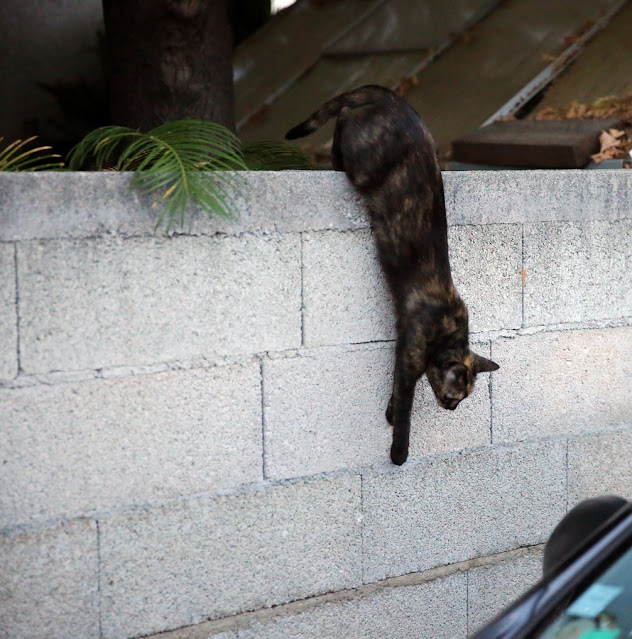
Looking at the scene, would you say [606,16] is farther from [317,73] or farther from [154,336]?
[154,336]

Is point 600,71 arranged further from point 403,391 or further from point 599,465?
point 403,391

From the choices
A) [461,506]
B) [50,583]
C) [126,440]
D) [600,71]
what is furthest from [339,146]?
[600,71]

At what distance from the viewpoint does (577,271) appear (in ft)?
12.3

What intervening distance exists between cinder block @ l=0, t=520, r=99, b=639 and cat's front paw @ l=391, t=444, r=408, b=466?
1.22 meters

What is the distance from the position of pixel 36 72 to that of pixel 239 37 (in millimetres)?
3077

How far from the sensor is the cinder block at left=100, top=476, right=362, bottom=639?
9.67ft

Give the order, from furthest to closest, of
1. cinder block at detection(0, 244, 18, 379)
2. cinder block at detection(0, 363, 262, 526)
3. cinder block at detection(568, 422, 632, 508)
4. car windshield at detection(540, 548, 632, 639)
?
cinder block at detection(568, 422, 632, 508), cinder block at detection(0, 363, 262, 526), cinder block at detection(0, 244, 18, 379), car windshield at detection(540, 548, 632, 639)

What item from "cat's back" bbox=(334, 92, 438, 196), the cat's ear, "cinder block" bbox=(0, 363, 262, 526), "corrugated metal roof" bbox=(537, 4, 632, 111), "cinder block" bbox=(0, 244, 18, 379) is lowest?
"cinder block" bbox=(0, 363, 262, 526)

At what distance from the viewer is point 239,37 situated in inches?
359

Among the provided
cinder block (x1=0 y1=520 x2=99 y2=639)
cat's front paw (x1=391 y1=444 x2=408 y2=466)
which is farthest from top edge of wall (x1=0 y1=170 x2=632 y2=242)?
cinder block (x1=0 y1=520 x2=99 y2=639)

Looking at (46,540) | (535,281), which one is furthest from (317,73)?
(46,540)

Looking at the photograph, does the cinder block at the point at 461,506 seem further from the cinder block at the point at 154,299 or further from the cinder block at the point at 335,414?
the cinder block at the point at 154,299

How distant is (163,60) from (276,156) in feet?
2.88

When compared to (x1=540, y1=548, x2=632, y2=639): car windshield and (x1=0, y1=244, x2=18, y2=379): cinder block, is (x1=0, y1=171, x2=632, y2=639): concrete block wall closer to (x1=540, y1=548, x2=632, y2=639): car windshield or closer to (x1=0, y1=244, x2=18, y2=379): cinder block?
(x1=0, y1=244, x2=18, y2=379): cinder block
